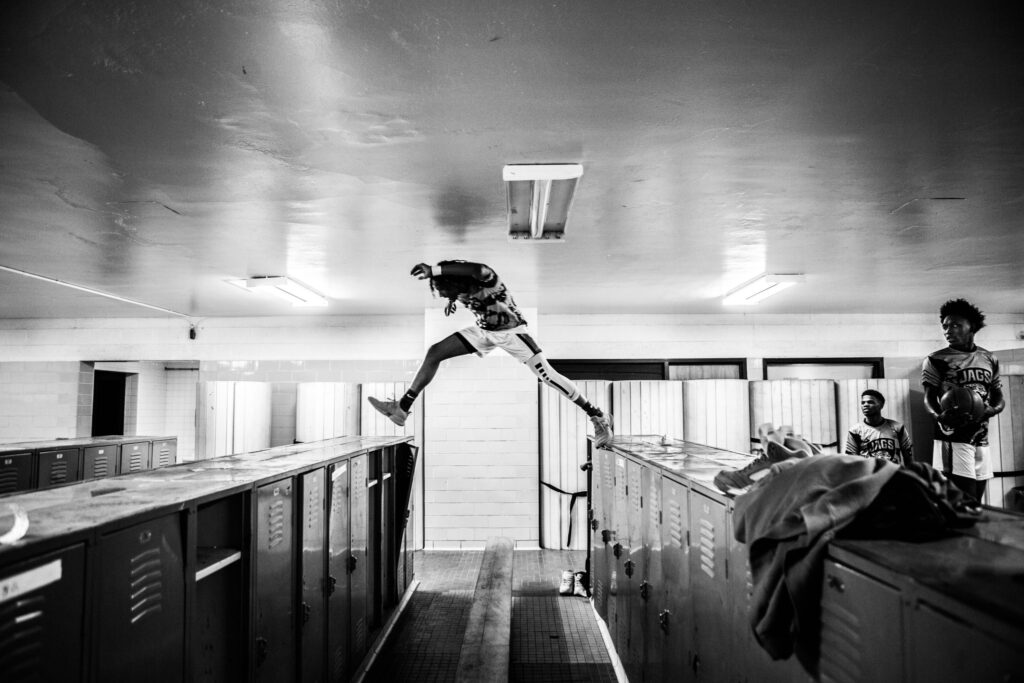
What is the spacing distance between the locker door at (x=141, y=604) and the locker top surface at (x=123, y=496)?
63 mm

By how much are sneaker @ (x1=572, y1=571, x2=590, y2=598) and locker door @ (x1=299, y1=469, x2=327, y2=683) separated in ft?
10.1

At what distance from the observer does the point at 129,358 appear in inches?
319

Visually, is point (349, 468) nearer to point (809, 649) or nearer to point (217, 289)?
point (809, 649)

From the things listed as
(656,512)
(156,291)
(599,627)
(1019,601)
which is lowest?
(599,627)

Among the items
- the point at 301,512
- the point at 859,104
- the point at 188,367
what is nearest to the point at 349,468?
the point at 301,512

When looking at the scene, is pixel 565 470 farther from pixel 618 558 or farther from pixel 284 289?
pixel 284 289

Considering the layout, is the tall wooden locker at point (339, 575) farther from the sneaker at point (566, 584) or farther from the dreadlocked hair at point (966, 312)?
the dreadlocked hair at point (966, 312)

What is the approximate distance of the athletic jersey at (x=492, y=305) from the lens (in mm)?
3277

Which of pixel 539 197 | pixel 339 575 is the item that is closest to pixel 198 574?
pixel 339 575

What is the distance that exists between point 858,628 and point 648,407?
605cm

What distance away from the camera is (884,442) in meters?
5.46

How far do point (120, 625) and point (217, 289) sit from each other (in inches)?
201

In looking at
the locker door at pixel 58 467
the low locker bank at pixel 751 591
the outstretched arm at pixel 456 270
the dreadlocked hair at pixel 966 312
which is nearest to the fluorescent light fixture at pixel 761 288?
the dreadlocked hair at pixel 966 312

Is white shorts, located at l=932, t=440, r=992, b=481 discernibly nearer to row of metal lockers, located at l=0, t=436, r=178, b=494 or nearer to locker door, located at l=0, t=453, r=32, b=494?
row of metal lockers, located at l=0, t=436, r=178, b=494
